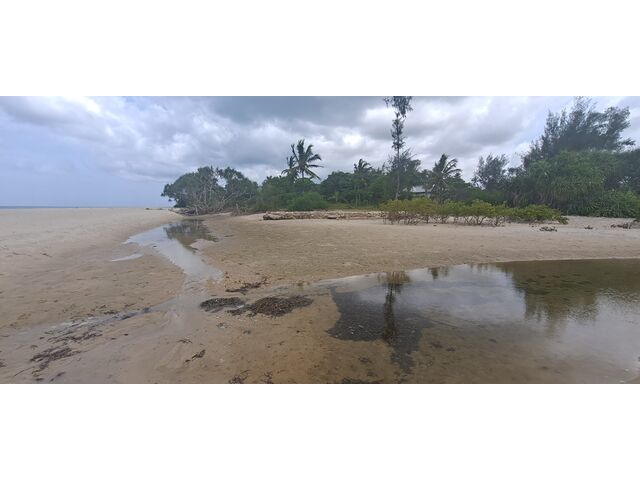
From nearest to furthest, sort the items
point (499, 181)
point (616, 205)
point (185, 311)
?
1. point (185, 311)
2. point (616, 205)
3. point (499, 181)

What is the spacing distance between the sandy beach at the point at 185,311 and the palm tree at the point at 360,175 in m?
29.5

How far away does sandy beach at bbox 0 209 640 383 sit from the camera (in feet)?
9.95

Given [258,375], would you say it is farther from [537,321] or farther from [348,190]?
[348,190]

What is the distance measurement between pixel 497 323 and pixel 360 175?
38.9 meters

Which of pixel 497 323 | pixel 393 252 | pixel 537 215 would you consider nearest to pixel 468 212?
pixel 537 215

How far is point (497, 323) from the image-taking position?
4121 millimetres

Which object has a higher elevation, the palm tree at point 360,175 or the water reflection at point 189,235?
the palm tree at point 360,175

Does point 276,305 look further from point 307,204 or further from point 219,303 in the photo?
point 307,204

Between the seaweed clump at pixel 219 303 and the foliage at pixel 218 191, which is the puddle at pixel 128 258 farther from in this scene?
the foliage at pixel 218 191

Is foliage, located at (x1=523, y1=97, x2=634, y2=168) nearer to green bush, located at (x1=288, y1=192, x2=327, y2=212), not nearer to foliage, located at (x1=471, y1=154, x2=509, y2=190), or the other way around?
foliage, located at (x1=471, y1=154, x2=509, y2=190)

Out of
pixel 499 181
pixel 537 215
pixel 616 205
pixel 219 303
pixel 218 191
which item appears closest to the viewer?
pixel 219 303

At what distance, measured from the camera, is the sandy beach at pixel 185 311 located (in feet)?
9.95

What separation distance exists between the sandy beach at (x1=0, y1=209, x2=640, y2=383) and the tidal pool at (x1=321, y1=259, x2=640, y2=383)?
21 cm

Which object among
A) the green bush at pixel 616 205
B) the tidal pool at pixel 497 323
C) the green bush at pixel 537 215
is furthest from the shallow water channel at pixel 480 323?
the green bush at pixel 616 205
